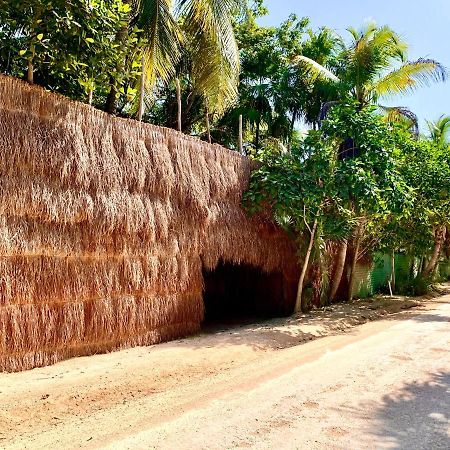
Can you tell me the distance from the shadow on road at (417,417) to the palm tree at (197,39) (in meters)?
8.29

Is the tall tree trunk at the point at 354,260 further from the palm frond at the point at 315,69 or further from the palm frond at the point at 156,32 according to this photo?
the palm frond at the point at 156,32

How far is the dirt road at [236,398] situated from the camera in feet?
12.9

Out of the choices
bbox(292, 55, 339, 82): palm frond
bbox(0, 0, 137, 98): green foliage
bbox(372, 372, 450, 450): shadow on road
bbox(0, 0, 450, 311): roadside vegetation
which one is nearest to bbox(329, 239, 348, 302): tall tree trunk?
bbox(0, 0, 450, 311): roadside vegetation

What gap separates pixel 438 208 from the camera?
14180 millimetres

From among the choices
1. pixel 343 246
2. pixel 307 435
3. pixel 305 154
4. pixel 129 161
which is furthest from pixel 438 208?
pixel 307 435

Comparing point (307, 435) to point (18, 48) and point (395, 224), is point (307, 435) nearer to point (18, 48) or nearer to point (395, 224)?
point (18, 48)

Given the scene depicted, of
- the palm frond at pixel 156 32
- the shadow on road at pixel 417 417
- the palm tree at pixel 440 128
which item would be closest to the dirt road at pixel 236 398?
the shadow on road at pixel 417 417

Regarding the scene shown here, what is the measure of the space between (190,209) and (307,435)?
4.75 metres

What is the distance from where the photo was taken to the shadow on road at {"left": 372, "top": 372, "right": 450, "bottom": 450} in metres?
3.84

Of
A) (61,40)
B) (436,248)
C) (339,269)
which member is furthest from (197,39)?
(436,248)

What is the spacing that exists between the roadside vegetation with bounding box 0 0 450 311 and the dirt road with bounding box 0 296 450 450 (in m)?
3.42

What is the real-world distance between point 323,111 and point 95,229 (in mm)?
10339

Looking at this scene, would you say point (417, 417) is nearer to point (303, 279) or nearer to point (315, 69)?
point (303, 279)

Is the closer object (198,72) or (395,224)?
(198,72)
